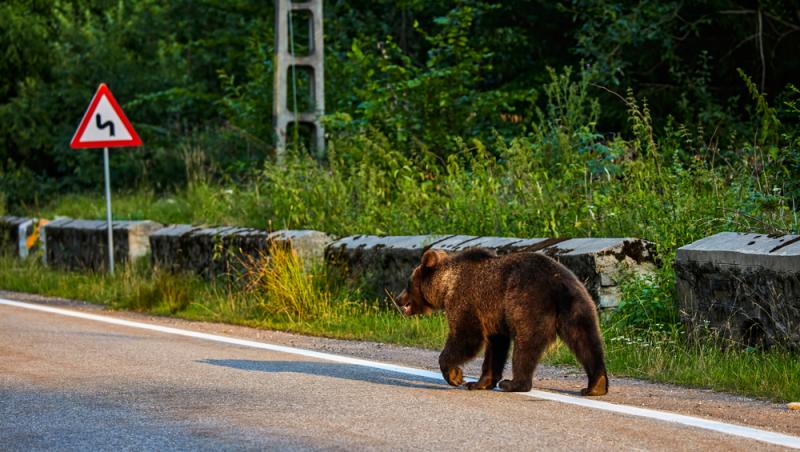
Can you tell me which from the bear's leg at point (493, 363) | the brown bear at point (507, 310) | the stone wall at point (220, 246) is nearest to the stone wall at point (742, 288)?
the brown bear at point (507, 310)

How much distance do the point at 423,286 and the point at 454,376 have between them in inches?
24.1

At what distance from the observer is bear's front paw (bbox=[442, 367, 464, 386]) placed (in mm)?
7562

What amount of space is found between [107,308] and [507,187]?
15.4 feet

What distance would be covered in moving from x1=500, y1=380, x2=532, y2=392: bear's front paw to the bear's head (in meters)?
0.72

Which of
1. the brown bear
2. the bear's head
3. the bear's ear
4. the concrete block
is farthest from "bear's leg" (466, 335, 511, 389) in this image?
the concrete block

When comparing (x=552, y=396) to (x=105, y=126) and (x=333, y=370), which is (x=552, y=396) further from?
(x=105, y=126)

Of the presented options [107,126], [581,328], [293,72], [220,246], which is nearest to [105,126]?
[107,126]

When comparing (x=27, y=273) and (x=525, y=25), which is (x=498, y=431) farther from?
(x=525, y=25)

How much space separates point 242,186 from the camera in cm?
1873

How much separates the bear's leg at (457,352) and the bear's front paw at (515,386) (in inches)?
9.8

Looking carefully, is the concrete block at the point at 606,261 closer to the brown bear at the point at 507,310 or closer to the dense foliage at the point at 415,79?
the dense foliage at the point at 415,79

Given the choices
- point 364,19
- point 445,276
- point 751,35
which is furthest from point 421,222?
point 364,19

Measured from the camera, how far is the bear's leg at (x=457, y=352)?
24.3 feet

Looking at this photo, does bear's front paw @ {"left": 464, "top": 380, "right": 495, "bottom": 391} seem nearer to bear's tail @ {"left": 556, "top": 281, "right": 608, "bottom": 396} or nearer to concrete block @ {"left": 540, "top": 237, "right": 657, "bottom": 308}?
bear's tail @ {"left": 556, "top": 281, "right": 608, "bottom": 396}
